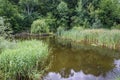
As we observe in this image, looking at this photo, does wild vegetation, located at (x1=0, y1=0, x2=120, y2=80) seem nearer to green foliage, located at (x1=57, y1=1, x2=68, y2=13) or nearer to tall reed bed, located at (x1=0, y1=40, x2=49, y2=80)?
green foliage, located at (x1=57, y1=1, x2=68, y2=13)

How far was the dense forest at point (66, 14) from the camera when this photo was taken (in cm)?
2645

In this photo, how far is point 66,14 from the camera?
1131 inches

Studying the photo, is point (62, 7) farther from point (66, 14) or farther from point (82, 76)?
point (82, 76)

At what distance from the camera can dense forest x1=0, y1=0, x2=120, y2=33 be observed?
26.5m

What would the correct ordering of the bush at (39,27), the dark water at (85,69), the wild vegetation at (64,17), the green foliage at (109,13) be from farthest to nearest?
the green foliage at (109,13)
the bush at (39,27)
the wild vegetation at (64,17)
the dark water at (85,69)

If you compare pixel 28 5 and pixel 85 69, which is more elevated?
pixel 28 5

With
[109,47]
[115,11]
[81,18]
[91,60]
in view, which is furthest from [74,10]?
[91,60]

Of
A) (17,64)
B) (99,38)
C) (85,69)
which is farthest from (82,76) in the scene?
(99,38)

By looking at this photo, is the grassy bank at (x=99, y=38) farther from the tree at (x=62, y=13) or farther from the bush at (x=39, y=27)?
the tree at (x=62, y=13)

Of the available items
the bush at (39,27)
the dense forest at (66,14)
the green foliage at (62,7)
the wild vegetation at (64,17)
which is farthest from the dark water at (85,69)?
the green foliage at (62,7)

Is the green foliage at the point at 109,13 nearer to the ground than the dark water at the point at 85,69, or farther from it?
farther from it

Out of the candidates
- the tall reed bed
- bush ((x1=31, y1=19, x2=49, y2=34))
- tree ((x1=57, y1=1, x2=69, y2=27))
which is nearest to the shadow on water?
the tall reed bed

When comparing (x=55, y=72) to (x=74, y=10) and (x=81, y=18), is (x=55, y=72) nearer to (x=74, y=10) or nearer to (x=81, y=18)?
(x=81, y=18)

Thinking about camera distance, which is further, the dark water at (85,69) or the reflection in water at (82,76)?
the dark water at (85,69)
